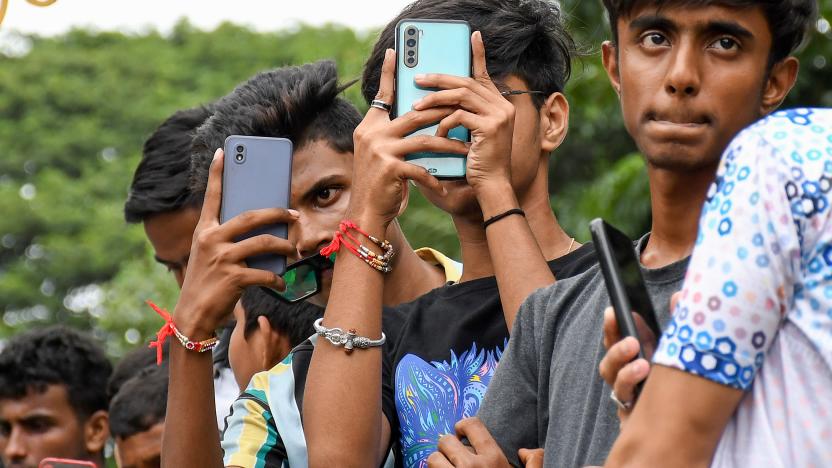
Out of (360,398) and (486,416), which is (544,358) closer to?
(486,416)

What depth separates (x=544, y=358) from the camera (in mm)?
2721

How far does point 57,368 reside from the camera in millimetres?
6020

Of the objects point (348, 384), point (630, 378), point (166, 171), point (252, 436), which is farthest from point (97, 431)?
point (630, 378)

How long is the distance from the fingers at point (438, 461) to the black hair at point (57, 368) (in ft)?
11.6

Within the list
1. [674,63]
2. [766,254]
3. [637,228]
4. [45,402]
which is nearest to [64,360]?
[45,402]

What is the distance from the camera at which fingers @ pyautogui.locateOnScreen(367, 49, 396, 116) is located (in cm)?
333

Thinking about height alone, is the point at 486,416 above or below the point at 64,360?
above

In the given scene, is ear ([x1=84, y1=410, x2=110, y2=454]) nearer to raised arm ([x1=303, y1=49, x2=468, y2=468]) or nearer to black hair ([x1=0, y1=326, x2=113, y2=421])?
black hair ([x1=0, y1=326, x2=113, y2=421])

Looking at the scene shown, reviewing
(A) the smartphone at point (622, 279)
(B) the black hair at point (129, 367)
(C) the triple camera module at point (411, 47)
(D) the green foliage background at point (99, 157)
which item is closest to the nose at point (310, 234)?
(C) the triple camera module at point (411, 47)

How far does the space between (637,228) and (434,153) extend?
16.5 feet

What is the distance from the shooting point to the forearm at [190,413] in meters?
3.44

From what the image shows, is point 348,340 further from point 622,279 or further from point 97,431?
point 97,431

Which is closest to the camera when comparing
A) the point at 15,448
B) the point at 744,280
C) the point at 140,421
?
the point at 744,280

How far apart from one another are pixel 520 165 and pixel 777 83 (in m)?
0.91
